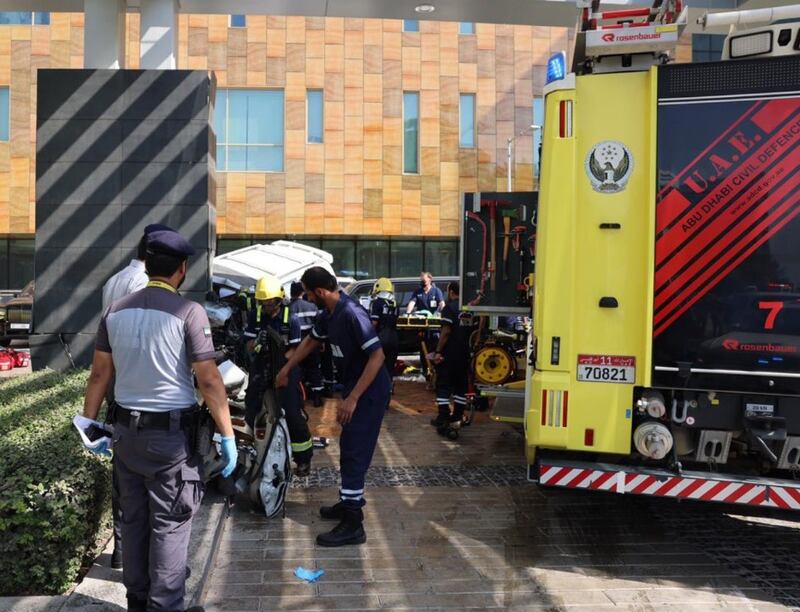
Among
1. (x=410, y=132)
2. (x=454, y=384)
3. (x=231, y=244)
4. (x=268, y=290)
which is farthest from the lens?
(x=231, y=244)

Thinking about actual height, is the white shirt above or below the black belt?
above

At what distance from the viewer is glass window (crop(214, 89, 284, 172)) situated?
26000mm

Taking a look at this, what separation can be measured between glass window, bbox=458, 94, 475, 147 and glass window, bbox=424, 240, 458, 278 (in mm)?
3934

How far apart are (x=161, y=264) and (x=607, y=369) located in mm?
2690

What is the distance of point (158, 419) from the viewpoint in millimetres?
3240

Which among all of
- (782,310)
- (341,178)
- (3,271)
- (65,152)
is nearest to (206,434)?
(782,310)

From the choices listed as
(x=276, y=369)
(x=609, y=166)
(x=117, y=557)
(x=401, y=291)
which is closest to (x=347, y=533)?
(x=276, y=369)

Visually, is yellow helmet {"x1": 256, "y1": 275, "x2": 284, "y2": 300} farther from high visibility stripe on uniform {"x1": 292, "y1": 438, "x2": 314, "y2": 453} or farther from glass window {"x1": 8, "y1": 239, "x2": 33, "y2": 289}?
glass window {"x1": 8, "y1": 239, "x2": 33, "y2": 289}

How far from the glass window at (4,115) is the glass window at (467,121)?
16.9 metres

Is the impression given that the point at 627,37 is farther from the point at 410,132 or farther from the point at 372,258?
the point at 372,258

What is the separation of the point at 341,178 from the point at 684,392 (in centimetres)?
2296

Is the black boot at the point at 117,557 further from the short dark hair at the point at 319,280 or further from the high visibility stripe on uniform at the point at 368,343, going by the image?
the short dark hair at the point at 319,280

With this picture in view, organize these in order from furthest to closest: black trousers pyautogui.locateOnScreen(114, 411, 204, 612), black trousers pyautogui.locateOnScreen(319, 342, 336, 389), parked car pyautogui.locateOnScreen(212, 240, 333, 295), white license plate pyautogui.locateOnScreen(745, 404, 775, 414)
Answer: parked car pyautogui.locateOnScreen(212, 240, 333, 295) → black trousers pyautogui.locateOnScreen(319, 342, 336, 389) → white license plate pyautogui.locateOnScreen(745, 404, 775, 414) → black trousers pyautogui.locateOnScreen(114, 411, 204, 612)

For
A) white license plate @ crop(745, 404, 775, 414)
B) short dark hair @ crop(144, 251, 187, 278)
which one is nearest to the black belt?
short dark hair @ crop(144, 251, 187, 278)
